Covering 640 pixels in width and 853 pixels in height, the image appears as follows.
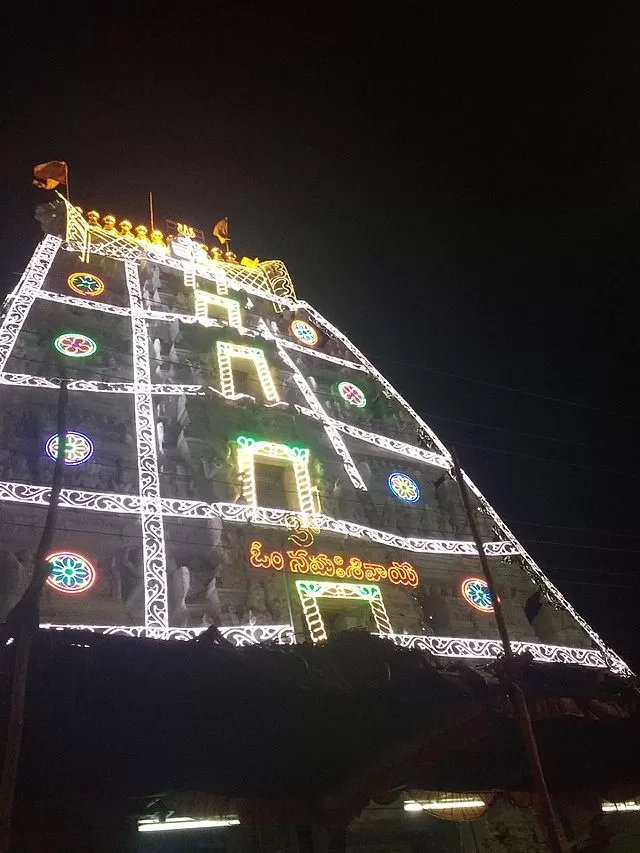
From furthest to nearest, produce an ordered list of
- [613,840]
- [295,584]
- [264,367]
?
[264,367]
[295,584]
[613,840]

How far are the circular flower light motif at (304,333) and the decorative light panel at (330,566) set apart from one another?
9.62 meters

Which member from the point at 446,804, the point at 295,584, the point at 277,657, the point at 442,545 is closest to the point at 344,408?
the point at 442,545

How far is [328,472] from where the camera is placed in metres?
17.7

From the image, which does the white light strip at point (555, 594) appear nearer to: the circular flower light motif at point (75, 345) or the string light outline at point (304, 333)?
the string light outline at point (304, 333)

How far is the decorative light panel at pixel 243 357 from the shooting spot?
18266mm

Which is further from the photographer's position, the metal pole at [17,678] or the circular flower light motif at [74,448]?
the circular flower light motif at [74,448]

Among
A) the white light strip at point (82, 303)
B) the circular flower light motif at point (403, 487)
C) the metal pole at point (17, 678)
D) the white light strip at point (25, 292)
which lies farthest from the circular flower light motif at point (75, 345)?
the metal pole at point (17, 678)

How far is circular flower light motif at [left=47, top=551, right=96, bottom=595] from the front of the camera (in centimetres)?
1233

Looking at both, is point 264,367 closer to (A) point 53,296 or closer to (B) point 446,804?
(A) point 53,296

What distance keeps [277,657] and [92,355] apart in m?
12.1

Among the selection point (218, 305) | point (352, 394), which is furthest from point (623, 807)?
point (218, 305)

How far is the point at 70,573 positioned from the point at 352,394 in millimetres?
11827

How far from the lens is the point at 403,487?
1953 centimetres

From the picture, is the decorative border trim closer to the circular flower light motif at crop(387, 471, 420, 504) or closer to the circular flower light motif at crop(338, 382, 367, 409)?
the circular flower light motif at crop(387, 471, 420, 504)
